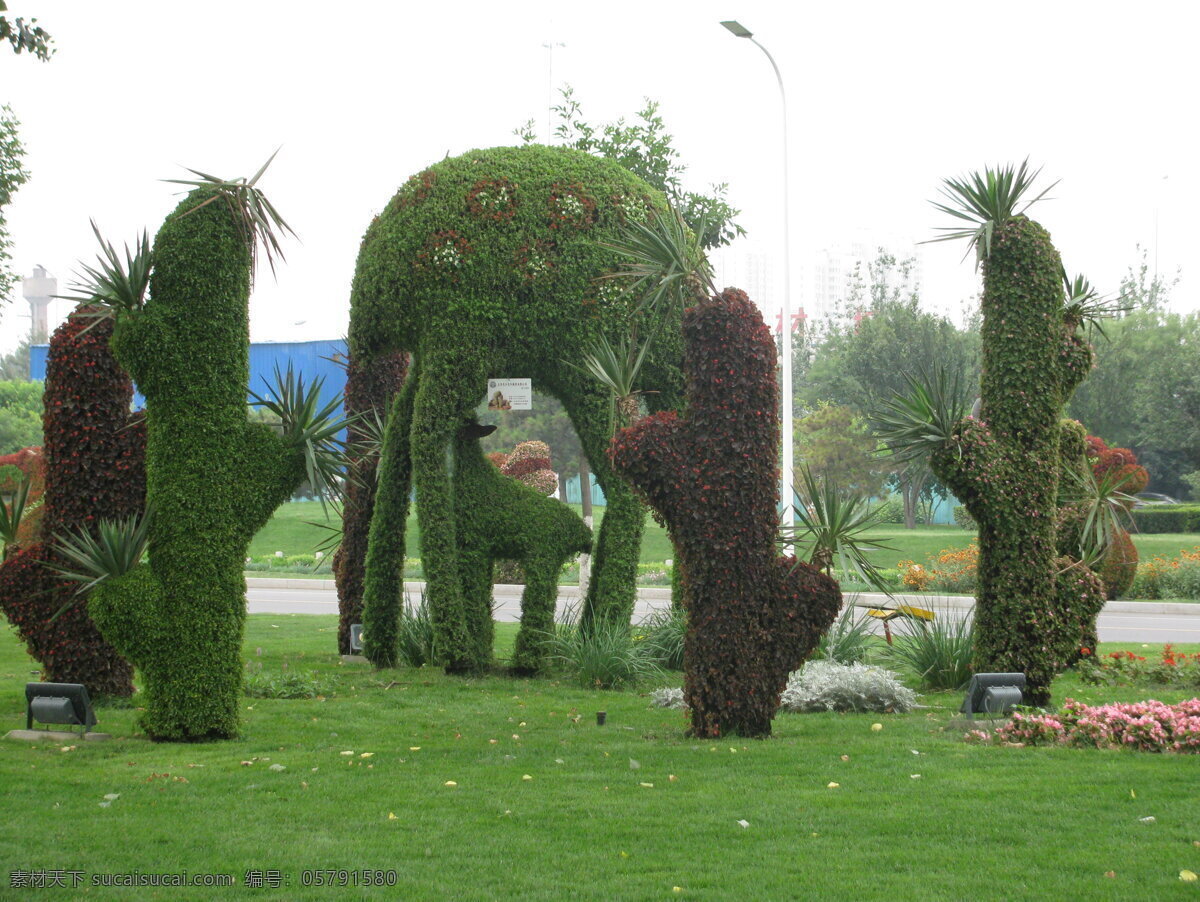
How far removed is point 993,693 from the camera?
8531 mm

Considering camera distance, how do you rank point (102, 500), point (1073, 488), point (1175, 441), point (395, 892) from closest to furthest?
point (395, 892) → point (102, 500) → point (1073, 488) → point (1175, 441)

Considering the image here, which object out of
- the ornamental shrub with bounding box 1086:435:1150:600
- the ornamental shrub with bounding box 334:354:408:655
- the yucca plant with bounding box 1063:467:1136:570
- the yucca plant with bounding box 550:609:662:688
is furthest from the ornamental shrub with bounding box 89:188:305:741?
the ornamental shrub with bounding box 1086:435:1150:600

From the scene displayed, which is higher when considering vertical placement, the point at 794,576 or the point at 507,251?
the point at 507,251

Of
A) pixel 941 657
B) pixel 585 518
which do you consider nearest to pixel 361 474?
pixel 941 657

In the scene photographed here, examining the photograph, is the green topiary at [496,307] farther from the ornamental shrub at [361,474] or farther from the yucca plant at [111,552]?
the yucca plant at [111,552]

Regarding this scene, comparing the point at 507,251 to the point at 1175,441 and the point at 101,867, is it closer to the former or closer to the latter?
the point at 101,867

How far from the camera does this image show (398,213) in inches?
455

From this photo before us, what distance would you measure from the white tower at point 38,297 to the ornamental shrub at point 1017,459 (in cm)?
6674

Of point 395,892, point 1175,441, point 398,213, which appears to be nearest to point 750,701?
point 395,892

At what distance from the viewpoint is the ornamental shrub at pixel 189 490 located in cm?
799

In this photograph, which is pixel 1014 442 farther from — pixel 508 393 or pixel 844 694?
pixel 508 393

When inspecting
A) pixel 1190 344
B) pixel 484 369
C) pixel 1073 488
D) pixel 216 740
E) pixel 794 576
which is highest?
pixel 1190 344

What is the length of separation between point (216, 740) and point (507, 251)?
17.7 feet

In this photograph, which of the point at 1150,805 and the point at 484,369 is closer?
the point at 1150,805
